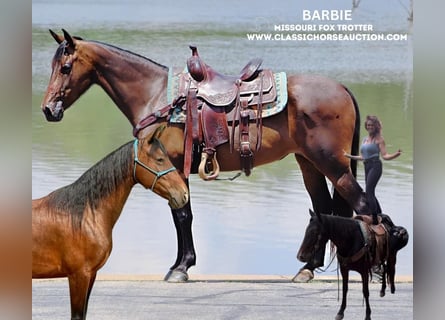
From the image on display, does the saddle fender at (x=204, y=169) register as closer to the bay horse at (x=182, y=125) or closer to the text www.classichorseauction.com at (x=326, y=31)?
the bay horse at (x=182, y=125)

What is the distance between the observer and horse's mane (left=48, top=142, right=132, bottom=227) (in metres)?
5.22

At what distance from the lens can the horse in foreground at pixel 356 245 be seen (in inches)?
219

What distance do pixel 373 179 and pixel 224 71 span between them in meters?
1.24

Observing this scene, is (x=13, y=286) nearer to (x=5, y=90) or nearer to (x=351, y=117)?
(x=5, y=90)

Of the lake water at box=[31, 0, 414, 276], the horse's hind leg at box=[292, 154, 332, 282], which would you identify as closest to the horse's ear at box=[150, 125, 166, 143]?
the lake water at box=[31, 0, 414, 276]

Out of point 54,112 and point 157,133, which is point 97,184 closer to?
point 157,133

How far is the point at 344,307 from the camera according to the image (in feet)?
18.8

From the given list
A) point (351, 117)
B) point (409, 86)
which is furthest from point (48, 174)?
point (409, 86)

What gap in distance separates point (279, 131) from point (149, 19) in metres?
1.14

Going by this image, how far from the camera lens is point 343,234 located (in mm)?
5594

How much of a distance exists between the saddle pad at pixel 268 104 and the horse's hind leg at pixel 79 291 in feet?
3.88

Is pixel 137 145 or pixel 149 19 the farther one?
pixel 149 19

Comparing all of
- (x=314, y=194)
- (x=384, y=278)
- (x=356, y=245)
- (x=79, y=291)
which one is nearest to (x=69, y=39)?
(x=79, y=291)

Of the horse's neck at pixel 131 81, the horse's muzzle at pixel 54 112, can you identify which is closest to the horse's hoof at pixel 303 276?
the horse's neck at pixel 131 81
